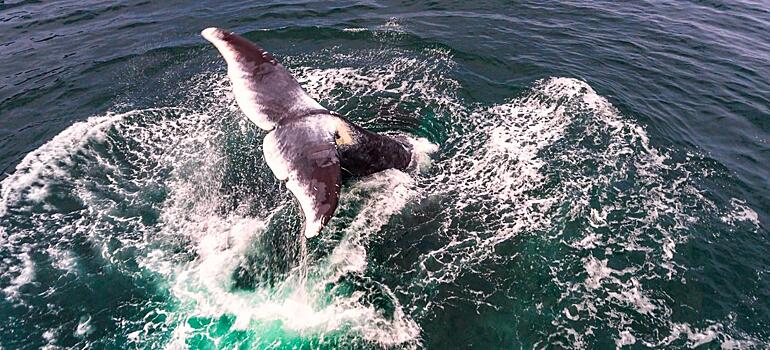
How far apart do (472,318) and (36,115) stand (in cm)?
1405

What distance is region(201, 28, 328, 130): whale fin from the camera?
8.54 meters

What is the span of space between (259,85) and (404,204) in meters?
4.19

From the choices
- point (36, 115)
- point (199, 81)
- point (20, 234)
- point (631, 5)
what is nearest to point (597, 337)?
point (20, 234)

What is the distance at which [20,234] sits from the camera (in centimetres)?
972

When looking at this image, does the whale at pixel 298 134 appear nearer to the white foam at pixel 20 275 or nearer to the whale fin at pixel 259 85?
the whale fin at pixel 259 85

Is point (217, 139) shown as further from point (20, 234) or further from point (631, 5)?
point (631, 5)

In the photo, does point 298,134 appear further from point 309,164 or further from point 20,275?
point 20,275

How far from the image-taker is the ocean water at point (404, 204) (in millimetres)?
8438

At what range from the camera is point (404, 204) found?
34.8ft

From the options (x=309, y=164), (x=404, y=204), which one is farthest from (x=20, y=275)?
(x=404, y=204)

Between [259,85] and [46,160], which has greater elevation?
[259,85]

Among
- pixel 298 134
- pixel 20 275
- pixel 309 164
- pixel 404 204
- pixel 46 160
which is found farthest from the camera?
pixel 46 160

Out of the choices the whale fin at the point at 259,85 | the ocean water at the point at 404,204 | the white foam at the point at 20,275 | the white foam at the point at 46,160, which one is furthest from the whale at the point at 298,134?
the white foam at the point at 46,160

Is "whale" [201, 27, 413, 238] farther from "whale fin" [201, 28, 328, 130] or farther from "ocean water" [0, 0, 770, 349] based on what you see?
"ocean water" [0, 0, 770, 349]
